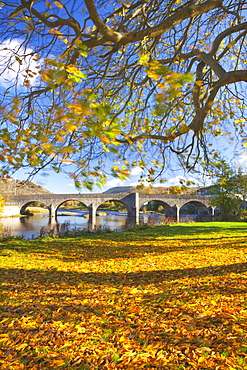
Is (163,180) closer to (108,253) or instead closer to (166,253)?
(166,253)

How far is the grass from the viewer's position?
1921 mm

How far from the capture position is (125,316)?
262 centimetres

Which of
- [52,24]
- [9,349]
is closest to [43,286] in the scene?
[9,349]

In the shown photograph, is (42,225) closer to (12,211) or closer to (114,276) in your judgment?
(12,211)

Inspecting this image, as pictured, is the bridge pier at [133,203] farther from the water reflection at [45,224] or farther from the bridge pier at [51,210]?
the bridge pier at [51,210]

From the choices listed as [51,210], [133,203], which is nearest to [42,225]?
[51,210]

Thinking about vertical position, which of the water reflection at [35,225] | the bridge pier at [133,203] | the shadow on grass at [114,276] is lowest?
the water reflection at [35,225]

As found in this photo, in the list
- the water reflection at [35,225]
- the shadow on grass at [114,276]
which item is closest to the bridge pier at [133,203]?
the water reflection at [35,225]

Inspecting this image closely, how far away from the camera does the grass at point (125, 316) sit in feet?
6.30

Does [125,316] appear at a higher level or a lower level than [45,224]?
higher

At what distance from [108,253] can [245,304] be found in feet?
13.6

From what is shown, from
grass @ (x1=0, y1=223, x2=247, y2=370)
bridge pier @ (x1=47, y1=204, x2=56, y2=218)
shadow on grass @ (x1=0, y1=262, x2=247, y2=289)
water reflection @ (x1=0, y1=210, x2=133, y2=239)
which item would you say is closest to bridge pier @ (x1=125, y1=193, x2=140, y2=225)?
water reflection @ (x1=0, y1=210, x2=133, y2=239)

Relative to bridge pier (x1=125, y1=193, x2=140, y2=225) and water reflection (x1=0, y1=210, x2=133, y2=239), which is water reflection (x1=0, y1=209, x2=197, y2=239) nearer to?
water reflection (x1=0, y1=210, x2=133, y2=239)

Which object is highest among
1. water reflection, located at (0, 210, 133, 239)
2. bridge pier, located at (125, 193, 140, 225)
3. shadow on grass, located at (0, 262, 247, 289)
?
bridge pier, located at (125, 193, 140, 225)
